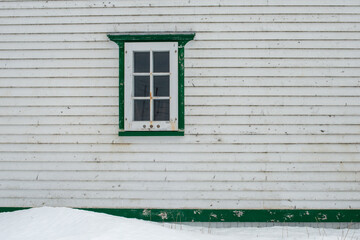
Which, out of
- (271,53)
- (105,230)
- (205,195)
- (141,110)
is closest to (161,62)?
(141,110)

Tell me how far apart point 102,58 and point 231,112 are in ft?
7.10

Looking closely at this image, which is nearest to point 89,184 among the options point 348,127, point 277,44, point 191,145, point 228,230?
point 191,145

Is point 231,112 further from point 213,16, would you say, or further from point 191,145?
point 213,16

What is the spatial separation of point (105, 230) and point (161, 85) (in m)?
7.70

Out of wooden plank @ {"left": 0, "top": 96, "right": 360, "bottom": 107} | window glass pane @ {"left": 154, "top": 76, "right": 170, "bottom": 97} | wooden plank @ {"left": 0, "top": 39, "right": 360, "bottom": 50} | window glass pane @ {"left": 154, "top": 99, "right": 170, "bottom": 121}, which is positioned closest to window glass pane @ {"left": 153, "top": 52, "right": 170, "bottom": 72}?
window glass pane @ {"left": 154, "top": 76, "right": 170, "bottom": 97}

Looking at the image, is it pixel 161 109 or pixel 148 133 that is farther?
pixel 161 109

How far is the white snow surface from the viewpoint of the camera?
3.80 metres

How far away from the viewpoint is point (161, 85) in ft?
36.5

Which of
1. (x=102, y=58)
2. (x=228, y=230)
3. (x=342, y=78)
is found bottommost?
(x=228, y=230)

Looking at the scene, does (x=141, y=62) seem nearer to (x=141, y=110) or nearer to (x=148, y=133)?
(x=141, y=110)

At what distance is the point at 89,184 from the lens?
491 centimetres

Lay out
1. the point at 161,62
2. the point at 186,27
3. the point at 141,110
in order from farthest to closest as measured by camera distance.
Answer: the point at 141,110 < the point at 161,62 < the point at 186,27

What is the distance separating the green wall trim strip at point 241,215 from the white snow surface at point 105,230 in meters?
0.14

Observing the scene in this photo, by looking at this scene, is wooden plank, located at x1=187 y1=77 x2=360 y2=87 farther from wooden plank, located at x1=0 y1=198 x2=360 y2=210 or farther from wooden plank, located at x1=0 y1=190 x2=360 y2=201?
wooden plank, located at x1=0 y1=198 x2=360 y2=210
